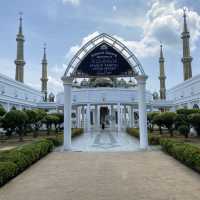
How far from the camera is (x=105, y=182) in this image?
24.0 feet

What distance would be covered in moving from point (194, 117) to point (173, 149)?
9831mm

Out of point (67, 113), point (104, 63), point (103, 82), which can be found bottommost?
point (67, 113)

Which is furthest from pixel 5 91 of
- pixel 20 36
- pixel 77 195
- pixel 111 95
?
pixel 77 195

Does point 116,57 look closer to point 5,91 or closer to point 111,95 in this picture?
point 111,95

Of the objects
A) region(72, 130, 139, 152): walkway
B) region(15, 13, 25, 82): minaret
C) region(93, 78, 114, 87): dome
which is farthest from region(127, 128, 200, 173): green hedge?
region(15, 13, 25, 82): minaret

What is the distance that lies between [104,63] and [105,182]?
9.65 m

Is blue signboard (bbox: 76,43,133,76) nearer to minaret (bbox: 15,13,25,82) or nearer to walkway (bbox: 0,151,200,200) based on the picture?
walkway (bbox: 0,151,200,200)

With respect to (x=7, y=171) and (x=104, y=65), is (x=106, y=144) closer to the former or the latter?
(x=104, y=65)

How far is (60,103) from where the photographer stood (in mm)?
43562

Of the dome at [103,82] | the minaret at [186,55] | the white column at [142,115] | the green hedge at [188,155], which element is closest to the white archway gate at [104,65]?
the white column at [142,115]

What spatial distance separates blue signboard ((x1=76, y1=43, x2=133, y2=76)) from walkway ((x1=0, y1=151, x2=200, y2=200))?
22.1ft

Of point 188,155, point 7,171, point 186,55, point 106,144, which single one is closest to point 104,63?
point 106,144

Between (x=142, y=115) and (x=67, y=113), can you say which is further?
(x=67, y=113)

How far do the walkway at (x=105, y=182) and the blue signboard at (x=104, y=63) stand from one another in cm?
674
